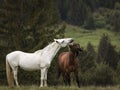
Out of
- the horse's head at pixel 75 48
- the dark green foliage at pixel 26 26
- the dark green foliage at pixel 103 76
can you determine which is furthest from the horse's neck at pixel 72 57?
the dark green foliage at pixel 103 76

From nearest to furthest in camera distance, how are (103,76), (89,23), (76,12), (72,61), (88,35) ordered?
(72,61), (103,76), (88,35), (89,23), (76,12)

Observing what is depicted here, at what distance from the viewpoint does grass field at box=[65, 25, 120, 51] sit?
140375 mm

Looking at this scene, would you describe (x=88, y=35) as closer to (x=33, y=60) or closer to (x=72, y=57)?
(x=72, y=57)

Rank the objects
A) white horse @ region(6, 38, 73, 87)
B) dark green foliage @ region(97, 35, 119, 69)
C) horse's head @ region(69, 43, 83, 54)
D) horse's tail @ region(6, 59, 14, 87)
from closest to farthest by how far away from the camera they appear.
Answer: horse's tail @ region(6, 59, 14, 87)
white horse @ region(6, 38, 73, 87)
horse's head @ region(69, 43, 83, 54)
dark green foliage @ region(97, 35, 119, 69)

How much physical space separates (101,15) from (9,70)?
181 meters

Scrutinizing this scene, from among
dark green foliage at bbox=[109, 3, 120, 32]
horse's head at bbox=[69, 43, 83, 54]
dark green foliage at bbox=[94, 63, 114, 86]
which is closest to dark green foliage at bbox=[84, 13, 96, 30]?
dark green foliage at bbox=[109, 3, 120, 32]

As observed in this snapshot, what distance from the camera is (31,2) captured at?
36094mm

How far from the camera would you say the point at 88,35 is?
15262 centimetres

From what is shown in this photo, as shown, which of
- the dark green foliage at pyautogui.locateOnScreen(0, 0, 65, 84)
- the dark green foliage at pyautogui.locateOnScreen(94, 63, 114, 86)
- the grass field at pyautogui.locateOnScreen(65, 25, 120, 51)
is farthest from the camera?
the grass field at pyautogui.locateOnScreen(65, 25, 120, 51)

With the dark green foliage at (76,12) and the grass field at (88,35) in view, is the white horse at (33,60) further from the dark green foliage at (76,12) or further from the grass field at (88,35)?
the dark green foliage at (76,12)

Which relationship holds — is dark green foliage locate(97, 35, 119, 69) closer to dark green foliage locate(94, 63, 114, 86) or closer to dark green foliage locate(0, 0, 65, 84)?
dark green foliage locate(94, 63, 114, 86)

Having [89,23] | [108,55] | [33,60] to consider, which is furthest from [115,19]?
[33,60]

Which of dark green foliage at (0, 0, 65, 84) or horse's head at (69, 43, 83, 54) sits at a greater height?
dark green foliage at (0, 0, 65, 84)

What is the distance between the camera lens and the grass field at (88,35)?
14038cm
